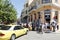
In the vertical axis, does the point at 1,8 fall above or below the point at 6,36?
above

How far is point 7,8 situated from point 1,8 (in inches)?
85.3

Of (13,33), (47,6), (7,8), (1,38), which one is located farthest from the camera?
(47,6)

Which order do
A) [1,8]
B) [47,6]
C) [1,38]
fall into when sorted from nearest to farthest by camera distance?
[1,38] → [1,8] → [47,6]

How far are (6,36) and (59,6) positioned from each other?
22.8m

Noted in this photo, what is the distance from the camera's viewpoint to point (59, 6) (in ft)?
119

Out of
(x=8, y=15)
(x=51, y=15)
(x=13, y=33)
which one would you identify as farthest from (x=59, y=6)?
(x=13, y=33)

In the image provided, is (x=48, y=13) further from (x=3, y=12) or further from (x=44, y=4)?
(x=3, y=12)

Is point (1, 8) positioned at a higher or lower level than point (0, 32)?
higher

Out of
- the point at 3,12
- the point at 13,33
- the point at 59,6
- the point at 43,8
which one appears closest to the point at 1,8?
the point at 3,12

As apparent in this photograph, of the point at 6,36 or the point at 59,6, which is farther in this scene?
the point at 59,6

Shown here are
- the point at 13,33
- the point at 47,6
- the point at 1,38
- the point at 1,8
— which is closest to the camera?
the point at 1,38

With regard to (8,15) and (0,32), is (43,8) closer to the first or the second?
(8,15)

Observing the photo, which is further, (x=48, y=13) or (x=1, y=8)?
(x=48, y=13)

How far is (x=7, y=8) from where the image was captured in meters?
32.7
